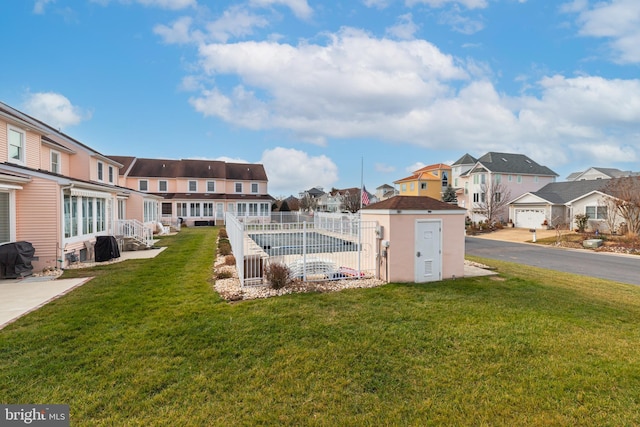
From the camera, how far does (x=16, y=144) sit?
12.5m

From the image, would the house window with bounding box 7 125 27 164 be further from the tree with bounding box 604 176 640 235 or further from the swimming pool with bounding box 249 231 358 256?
the tree with bounding box 604 176 640 235

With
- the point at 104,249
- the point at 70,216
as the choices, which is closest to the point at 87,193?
the point at 70,216

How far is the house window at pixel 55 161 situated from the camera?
15303 millimetres

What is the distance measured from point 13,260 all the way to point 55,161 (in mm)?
8742

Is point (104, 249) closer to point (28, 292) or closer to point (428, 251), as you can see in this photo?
point (28, 292)

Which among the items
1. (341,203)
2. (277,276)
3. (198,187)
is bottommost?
(277,276)

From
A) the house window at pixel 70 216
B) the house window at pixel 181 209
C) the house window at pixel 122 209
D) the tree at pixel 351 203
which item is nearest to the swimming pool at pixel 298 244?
the house window at pixel 70 216

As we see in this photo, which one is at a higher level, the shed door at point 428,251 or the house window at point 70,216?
the house window at point 70,216

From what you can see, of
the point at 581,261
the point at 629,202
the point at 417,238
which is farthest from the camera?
the point at 629,202

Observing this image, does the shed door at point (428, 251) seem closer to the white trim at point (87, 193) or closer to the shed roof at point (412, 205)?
the shed roof at point (412, 205)

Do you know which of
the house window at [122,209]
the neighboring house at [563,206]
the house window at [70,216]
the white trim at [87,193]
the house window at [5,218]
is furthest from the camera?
the neighboring house at [563,206]

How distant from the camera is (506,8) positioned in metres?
13.1

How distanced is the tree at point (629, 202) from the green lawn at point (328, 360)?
73.6 ft

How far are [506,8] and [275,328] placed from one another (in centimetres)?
1620
